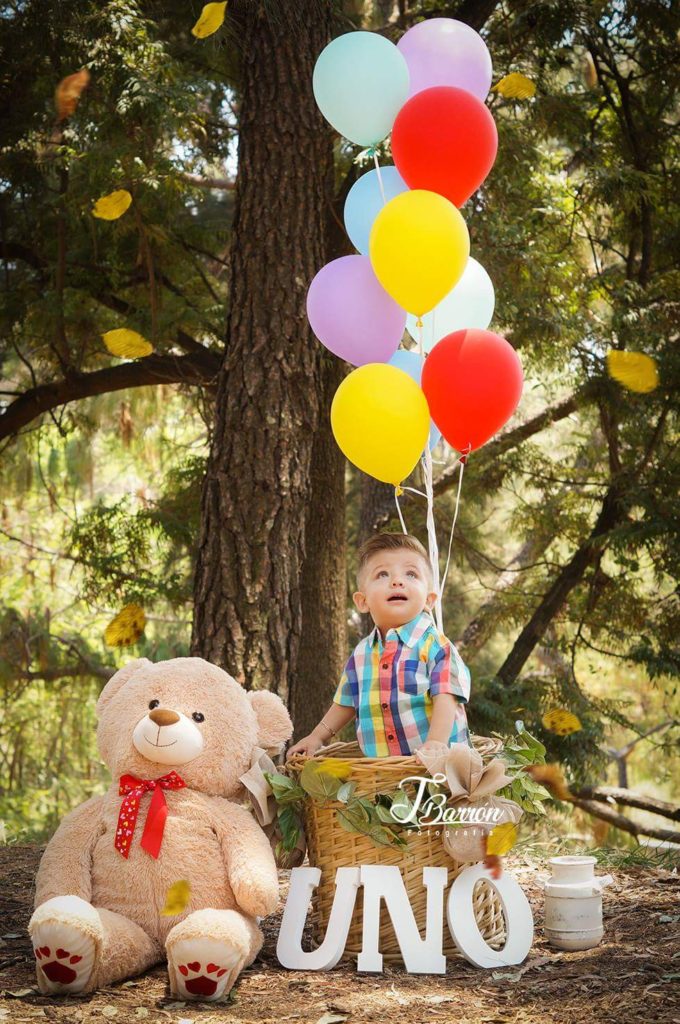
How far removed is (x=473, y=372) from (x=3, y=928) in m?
1.91

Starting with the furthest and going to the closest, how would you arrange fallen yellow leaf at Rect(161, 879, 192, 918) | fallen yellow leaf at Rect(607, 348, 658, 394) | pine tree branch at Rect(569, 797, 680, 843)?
1. pine tree branch at Rect(569, 797, 680, 843)
2. fallen yellow leaf at Rect(607, 348, 658, 394)
3. fallen yellow leaf at Rect(161, 879, 192, 918)

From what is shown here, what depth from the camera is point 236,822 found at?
2.47 meters

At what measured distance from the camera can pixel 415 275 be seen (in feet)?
9.14

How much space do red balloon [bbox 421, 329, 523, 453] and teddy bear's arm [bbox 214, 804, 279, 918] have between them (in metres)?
1.16

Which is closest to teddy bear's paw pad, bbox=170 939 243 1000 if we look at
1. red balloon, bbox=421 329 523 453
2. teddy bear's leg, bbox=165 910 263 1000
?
teddy bear's leg, bbox=165 910 263 1000

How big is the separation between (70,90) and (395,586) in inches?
116

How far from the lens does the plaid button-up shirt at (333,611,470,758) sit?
269cm

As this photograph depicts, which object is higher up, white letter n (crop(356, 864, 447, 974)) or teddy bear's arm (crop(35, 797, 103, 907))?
teddy bear's arm (crop(35, 797, 103, 907))

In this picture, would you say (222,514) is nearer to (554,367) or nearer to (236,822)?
(236,822)

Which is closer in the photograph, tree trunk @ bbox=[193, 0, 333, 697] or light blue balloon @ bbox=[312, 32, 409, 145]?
light blue balloon @ bbox=[312, 32, 409, 145]

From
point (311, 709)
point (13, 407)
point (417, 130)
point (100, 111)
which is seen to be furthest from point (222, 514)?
point (13, 407)

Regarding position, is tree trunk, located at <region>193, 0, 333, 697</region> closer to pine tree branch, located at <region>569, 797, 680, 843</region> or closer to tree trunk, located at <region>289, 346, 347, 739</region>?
tree trunk, located at <region>289, 346, 347, 739</region>

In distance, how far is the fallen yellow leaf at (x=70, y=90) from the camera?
4371 millimetres

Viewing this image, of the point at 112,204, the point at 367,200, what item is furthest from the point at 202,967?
the point at 112,204
